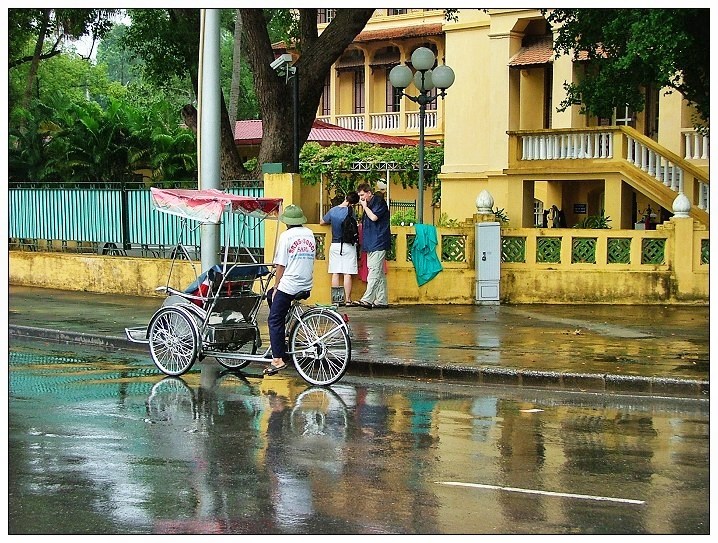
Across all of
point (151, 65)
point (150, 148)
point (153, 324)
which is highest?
point (151, 65)

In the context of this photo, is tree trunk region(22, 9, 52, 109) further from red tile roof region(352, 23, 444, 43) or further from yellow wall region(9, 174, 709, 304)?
red tile roof region(352, 23, 444, 43)

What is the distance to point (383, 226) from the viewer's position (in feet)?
60.8

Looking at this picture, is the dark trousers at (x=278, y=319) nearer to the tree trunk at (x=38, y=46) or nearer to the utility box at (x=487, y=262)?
the utility box at (x=487, y=262)

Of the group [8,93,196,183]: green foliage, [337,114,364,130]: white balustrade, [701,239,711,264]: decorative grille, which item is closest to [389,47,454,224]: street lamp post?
[701,239,711,264]: decorative grille

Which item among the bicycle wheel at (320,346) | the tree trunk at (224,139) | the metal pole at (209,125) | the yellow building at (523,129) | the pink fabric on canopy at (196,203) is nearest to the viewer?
the bicycle wheel at (320,346)

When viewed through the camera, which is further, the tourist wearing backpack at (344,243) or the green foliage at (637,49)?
the tourist wearing backpack at (344,243)

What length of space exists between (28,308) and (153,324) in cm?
720

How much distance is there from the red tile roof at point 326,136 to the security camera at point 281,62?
15245 mm

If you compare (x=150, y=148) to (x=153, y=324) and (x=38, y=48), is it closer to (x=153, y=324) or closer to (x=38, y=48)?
(x=38, y=48)

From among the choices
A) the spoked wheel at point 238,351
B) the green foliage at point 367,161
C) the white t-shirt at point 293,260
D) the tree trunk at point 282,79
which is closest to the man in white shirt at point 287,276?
the white t-shirt at point 293,260

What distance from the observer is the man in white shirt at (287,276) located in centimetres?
1234

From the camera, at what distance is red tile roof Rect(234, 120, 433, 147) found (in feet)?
121

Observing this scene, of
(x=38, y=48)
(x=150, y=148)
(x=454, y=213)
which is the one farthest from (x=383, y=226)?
(x=38, y=48)

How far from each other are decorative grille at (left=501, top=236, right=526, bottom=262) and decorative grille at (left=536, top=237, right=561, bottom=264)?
0.25 metres
